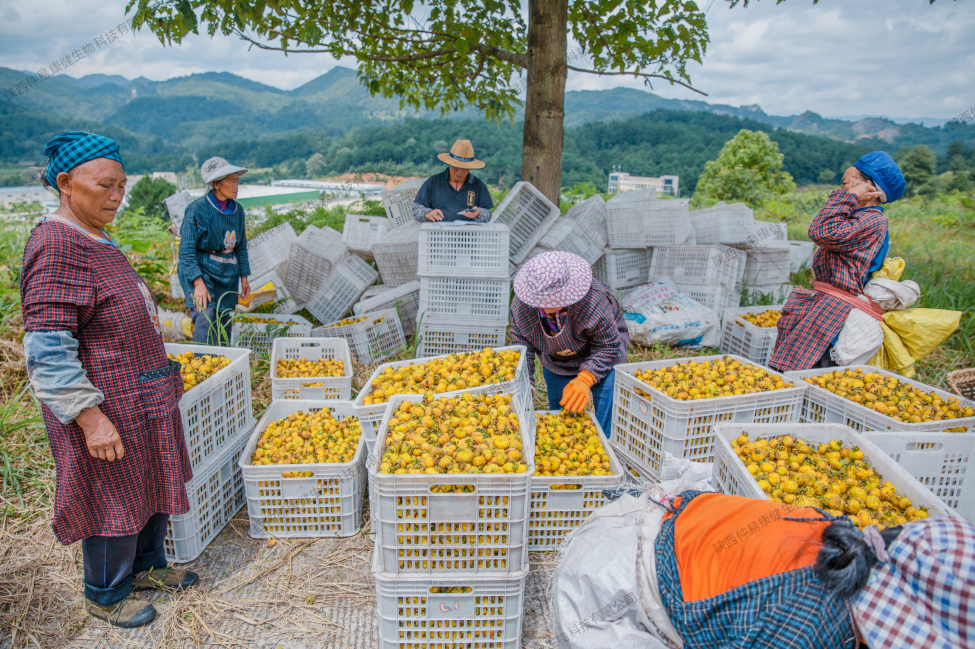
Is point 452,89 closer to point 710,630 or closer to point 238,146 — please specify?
point 710,630

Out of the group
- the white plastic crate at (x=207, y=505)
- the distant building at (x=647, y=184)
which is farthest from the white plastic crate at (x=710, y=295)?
the distant building at (x=647, y=184)

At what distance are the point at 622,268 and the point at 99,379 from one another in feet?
18.0

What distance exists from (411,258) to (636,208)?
2705 mm

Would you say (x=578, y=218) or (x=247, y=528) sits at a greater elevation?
(x=578, y=218)

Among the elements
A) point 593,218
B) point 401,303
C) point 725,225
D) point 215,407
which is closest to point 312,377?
point 215,407

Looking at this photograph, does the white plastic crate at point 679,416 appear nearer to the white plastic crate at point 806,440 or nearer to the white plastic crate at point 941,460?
the white plastic crate at point 806,440

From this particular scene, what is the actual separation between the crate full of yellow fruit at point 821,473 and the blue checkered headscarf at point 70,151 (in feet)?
10.0

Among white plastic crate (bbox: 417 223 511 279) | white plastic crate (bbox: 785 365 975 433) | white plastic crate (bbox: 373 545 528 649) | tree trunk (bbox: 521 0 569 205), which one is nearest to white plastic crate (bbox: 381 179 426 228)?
tree trunk (bbox: 521 0 569 205)

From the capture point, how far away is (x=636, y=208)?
20.8 ft

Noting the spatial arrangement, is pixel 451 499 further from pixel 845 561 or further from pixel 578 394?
pixel 578 394

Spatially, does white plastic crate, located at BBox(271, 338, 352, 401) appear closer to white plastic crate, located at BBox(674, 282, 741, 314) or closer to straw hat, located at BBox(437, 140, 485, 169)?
straw hat, located at BBox(437, 140, 485, 169)

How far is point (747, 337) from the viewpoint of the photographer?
5160mm

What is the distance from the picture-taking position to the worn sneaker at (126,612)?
8.49 feet

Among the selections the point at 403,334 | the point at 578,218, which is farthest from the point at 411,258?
the point at 578,218
